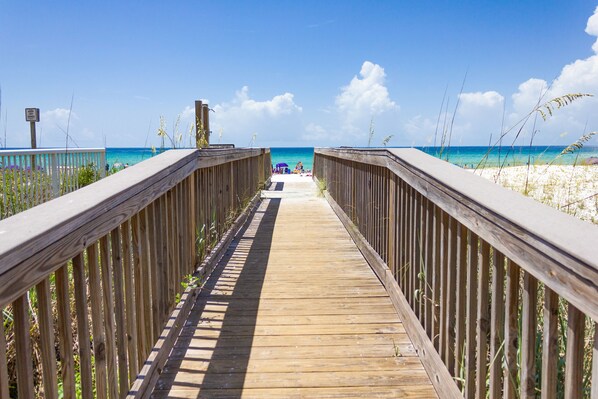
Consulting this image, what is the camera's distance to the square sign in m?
10.0

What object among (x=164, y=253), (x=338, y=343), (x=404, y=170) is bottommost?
(x=338, y=343)

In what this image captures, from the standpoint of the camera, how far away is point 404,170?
9.78ft

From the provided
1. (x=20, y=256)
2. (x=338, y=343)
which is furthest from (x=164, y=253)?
(x=20, y=256)

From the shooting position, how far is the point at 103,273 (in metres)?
1.84

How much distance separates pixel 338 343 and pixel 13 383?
6.32 ft

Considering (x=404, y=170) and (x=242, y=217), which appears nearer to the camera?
(x=404, y=170)

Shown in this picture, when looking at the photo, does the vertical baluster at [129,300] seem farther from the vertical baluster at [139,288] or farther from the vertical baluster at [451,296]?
the vertical baluster at [451,296]

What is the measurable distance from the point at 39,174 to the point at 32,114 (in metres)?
4.06

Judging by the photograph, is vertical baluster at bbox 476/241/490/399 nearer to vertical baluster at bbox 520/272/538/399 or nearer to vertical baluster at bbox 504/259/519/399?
vertical baluster at bbox 504/259/519/399

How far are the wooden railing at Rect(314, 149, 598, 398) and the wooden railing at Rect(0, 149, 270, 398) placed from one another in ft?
4.15

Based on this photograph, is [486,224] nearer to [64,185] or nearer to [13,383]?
[13,383]

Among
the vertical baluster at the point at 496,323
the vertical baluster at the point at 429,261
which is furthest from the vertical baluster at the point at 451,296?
the vertical baluster at the point at 496,323

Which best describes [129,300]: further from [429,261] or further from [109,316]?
[429,261]

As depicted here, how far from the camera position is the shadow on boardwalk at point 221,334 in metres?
2.42
